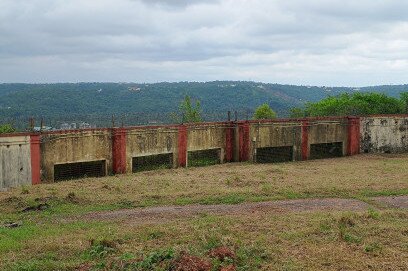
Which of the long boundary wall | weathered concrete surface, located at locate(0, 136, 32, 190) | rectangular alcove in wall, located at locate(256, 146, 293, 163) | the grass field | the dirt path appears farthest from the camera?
rectangular alcove in wall, located at locate(256, 146, 293, 163)

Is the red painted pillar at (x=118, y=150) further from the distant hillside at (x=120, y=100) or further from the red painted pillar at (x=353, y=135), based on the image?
the distant hillside at (x=120, y=100)

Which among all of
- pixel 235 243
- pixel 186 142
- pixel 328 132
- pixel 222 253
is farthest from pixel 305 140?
pixel 222 253

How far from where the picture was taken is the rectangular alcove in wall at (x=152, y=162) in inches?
1303

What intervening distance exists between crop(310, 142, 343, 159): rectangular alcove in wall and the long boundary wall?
0.09 meters

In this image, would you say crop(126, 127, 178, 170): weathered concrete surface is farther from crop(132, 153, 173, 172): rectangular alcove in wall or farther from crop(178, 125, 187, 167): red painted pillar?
crop(132, 153, 173, 172): rectangular alcove in wall

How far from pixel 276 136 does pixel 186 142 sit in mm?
7429

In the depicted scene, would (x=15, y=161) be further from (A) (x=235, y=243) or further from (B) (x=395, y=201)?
(B) (x=395, y=201)

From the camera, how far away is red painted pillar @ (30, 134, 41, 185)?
26.4 m

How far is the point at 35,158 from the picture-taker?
26.5 metres

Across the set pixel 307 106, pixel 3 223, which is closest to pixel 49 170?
pixel 3 223

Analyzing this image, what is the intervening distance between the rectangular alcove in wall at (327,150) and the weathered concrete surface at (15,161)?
74.2 feet

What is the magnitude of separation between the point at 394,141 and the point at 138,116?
71.7 feet

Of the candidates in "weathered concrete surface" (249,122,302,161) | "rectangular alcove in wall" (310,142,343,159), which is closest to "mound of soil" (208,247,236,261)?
"weathered concrete surface" (249,122,302,161)

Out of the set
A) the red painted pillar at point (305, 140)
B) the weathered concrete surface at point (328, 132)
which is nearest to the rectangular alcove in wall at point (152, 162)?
the red painted pillar at point (305, 140)
